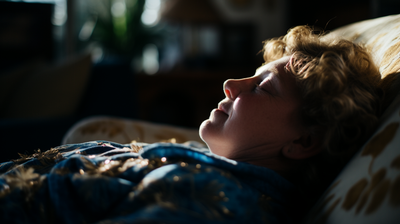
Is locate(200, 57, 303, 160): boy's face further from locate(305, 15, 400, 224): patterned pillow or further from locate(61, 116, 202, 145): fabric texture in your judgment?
locate(61, 116, 202, 145): fabric texture

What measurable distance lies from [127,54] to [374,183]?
307 centimetres

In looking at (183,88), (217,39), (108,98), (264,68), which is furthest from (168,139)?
(217,39)

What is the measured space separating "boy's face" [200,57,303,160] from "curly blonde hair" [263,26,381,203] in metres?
0.03

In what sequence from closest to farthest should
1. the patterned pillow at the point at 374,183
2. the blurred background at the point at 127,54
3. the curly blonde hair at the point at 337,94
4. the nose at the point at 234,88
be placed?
the patterned pillow at the point at 374,183
the curly blonde hair at the point at 337,94
the nose at the point at 234,88
the blurred background at the point at 127,54

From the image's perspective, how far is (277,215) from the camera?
1.88 ft

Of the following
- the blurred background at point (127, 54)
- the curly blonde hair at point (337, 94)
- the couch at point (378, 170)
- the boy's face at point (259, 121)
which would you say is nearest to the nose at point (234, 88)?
the boy's face at point (259, 121)

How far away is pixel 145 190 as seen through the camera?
0.47 meters

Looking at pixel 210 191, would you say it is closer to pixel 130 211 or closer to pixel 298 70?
pixel 130 211

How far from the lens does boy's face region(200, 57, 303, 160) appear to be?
66cm

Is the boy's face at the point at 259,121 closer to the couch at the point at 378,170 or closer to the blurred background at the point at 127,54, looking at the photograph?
the couch at the point at 378,170

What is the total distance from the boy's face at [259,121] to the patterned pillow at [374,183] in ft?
0.55

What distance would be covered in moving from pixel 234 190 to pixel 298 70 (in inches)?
13.7

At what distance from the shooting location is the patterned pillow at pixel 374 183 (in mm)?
392

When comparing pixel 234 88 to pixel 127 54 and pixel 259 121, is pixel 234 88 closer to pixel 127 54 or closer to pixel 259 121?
pixel 259 121
